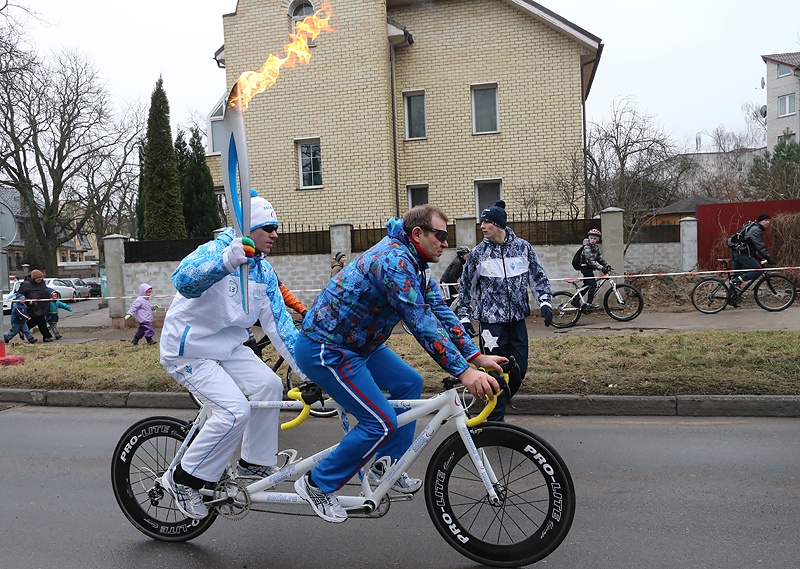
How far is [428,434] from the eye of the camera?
3334 millimetres

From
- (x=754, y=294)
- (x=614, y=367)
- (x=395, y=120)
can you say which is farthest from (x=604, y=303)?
(x=395, y=120)

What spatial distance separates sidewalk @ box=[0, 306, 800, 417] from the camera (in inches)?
249

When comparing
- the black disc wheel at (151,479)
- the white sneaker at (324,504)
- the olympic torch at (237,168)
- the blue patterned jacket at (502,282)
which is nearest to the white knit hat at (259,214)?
the olympic torch at (237,168)

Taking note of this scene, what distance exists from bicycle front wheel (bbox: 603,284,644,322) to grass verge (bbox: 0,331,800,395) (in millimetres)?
2687

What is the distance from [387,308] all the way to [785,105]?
6525 cm

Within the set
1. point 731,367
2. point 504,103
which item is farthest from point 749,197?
point 731,367

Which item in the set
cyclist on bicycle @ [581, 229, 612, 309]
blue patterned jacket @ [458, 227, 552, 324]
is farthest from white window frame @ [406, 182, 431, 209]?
blue patterned jacket @ [458, 227, 552, 324]

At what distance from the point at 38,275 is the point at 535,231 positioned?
11.9 metres

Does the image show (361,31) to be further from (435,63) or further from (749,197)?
(749,197)

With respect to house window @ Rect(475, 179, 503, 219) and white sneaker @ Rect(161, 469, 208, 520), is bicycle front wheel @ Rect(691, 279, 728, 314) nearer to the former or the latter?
house window @ Rect(475, 179, 503, 219)

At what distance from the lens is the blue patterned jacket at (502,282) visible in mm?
5793

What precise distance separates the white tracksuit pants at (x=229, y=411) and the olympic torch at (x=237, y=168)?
479 mm

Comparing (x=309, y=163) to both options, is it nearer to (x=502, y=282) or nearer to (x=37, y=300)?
(x=37, y=300)

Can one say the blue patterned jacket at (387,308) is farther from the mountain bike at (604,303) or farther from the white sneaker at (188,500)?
the mountain bike at (604,303)
